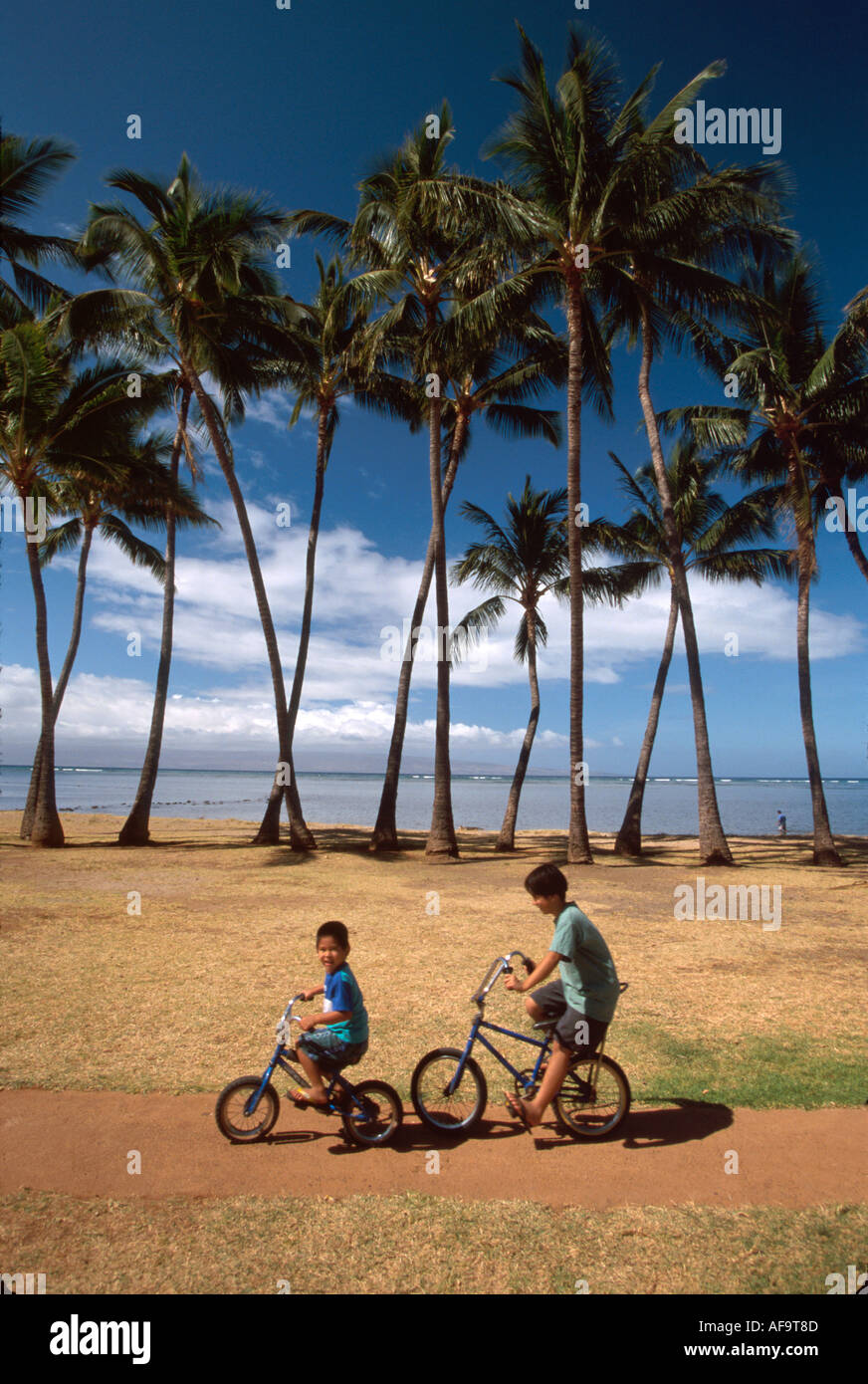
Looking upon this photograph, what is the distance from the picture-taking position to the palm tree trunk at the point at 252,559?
1859cm

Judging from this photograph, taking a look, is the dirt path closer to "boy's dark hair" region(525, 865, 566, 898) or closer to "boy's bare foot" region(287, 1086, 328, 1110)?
"boy's bare foot" region(287, 1086, 328, 1110)

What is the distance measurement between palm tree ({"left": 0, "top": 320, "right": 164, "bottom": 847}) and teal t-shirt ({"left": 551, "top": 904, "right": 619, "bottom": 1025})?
56.8ft

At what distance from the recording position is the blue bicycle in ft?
14.8

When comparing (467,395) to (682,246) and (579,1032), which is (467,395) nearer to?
(682,246)

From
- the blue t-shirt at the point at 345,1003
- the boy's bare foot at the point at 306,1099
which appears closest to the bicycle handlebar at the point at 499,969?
the blue t-shirt at the point at 345,1003

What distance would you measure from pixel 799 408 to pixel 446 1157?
2028cm

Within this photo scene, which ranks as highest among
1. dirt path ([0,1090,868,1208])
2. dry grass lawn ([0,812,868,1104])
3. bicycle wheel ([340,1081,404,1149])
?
bicycle wheel ([340,1081,404,1149])

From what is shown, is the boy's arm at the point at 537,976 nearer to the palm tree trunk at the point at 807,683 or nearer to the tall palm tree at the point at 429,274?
the tall palm tree at the point at 429,274

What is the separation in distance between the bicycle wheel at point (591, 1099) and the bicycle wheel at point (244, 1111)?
1730 mm

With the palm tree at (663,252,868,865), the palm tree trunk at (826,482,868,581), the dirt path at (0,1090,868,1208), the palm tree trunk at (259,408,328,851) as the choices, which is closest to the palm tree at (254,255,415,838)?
the palm tree trunk at (259,408,328,851)

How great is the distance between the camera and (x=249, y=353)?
19.9m

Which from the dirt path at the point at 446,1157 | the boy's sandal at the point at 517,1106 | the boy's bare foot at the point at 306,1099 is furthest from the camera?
the boy's sandal at the point at 517,1106
